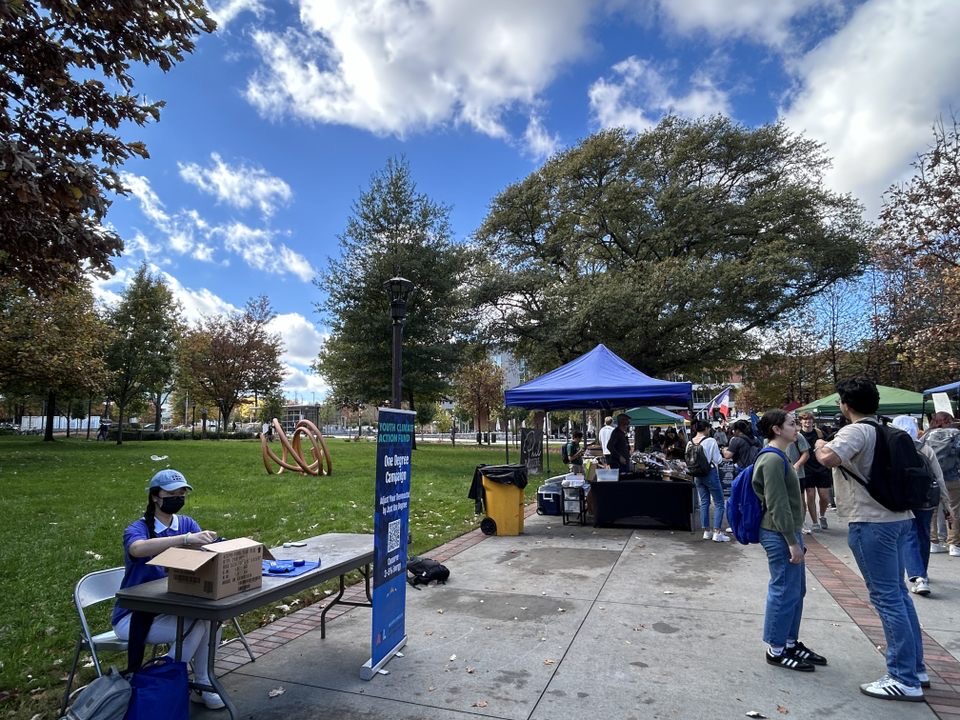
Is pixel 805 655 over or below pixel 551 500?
below

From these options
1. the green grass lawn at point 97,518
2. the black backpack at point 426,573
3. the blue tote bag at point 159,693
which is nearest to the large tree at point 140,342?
the green grass lawn at point 97,518

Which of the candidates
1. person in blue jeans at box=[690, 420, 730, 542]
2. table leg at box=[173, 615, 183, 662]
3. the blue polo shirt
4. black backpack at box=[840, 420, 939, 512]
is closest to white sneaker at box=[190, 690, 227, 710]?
table leg at box=[173, 615, 183, 662]

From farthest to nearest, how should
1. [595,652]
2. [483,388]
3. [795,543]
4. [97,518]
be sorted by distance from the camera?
[483,388] < [97,518] < [595,652] < [795,543]

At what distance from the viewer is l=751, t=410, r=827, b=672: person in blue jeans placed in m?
4.05

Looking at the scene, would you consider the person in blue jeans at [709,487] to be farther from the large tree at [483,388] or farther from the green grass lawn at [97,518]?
the large tree at [483,388]

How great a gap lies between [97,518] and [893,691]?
10196 mm

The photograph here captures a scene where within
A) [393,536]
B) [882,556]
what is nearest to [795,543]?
[882,556]

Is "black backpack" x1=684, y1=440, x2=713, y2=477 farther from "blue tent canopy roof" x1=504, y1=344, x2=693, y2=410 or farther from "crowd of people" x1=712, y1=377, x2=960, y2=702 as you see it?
"crowd of people" x1=712, y1=377, x2=960, y2=702

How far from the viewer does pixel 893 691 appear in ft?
11.8

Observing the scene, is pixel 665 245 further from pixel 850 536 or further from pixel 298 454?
pixel 850 536

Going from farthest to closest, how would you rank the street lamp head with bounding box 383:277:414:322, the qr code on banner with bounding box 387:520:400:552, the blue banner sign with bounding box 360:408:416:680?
1. the street lamp head with bounding box 383:277:414:322
2. the qr code on banner with bounding box 387:520:400:552
3. the blue banner sign with bounding box 360:408:416:680

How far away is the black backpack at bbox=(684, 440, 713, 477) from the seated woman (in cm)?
725

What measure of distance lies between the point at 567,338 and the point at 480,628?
72.3ft

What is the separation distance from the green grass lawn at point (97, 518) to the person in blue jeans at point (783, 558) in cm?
418
